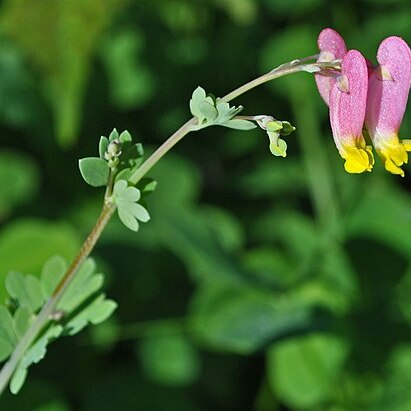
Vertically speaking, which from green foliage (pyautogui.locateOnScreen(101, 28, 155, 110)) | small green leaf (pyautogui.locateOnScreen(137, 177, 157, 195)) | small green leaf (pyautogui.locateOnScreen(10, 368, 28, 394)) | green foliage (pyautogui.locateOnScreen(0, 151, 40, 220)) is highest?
small green leaf (pyautogui.locateOnScreen(137, 177, 157, 195))

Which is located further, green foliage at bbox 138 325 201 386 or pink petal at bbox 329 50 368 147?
green foliage at bbox 138 325 201 386

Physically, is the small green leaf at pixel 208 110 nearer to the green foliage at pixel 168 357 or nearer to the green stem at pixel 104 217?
the green stem at pixel 104 217

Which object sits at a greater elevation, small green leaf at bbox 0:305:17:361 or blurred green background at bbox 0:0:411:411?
small green leaf at bbox 0:305:17:361

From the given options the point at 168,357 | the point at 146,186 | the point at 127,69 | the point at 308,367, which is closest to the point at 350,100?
the point at 146,186

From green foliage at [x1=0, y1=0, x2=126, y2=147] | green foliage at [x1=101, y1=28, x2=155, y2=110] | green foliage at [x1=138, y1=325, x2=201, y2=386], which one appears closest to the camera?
green foliage at [x1=0, y1=0, x2=126, y2=147]

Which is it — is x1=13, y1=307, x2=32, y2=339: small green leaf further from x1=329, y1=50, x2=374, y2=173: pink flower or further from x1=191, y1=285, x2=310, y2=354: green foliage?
x1=191, y1=285, x2=310, y2=354: green foliage

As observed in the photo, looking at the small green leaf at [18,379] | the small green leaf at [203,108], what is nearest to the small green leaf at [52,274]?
the small green leaf at [18,379]

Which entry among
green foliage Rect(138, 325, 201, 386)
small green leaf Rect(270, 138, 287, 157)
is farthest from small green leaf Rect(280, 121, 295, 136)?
green foliage Rect(138, 325, 201, 386)

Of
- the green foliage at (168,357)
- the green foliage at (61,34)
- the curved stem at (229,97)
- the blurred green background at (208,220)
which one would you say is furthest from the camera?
the green foliage at (168,357)
